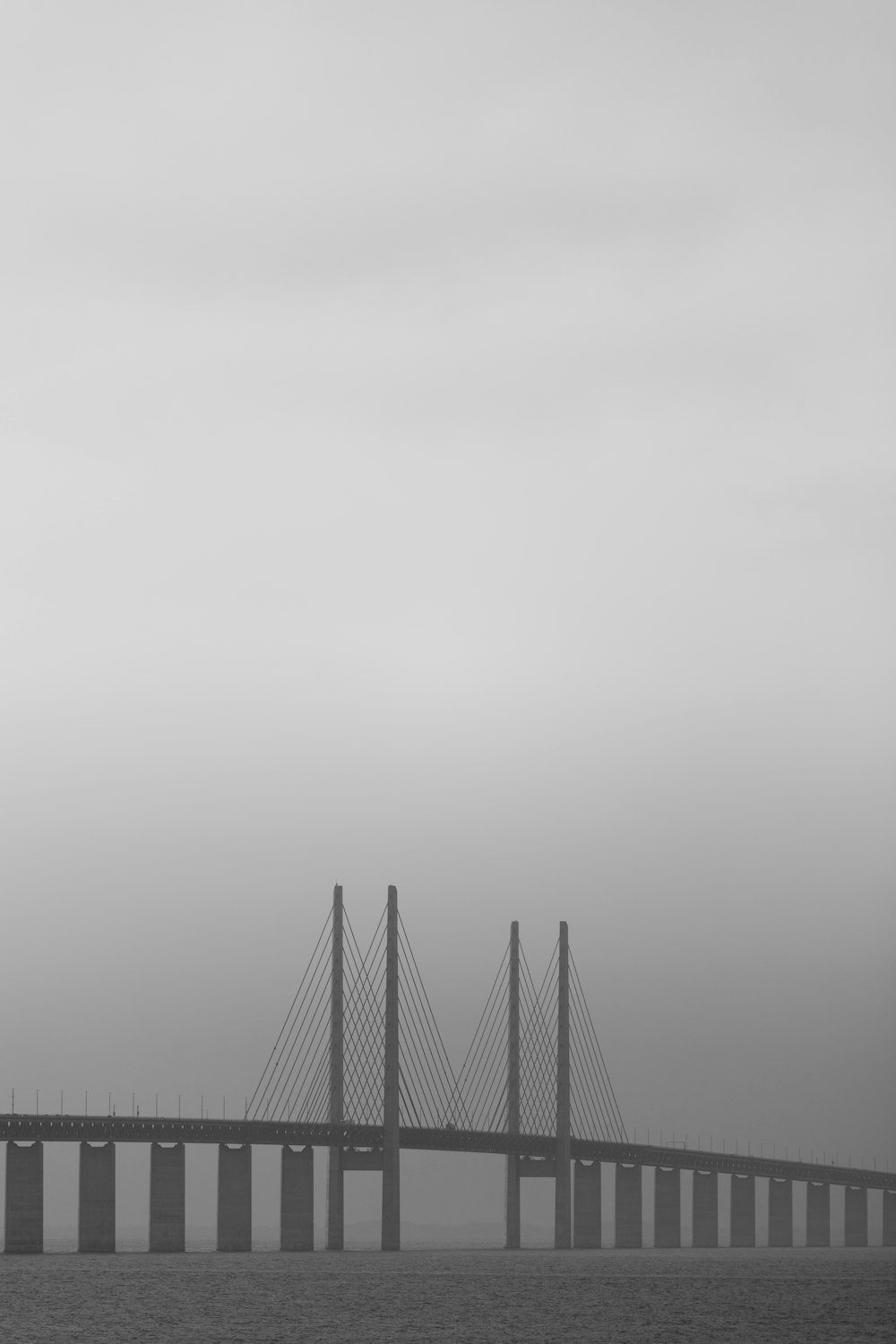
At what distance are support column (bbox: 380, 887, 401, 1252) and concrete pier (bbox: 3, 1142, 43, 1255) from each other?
47.7 feet

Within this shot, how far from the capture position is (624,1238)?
414 feet

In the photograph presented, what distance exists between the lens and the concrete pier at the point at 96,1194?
88625mm

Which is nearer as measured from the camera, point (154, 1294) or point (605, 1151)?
point (154, 1294)

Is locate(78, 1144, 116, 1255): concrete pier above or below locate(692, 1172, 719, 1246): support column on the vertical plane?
above

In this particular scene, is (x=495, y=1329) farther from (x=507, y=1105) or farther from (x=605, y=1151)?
(x=605, y=1151)

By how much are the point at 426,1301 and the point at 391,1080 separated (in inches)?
1303

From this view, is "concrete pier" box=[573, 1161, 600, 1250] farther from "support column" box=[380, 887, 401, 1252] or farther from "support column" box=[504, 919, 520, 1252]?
"support column" box=[380, 887, 401, 1252]

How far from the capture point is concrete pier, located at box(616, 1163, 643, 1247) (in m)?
126

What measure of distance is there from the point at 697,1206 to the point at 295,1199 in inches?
1958

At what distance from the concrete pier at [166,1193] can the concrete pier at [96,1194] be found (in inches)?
88.1

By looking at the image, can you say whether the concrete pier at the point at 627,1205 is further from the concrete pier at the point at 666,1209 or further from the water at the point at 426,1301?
the water at the point at 426,1301

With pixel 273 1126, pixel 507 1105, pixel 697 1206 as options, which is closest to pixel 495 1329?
pixel 273 1126

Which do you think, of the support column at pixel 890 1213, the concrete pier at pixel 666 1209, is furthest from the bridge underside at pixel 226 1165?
the support column at pixel 890 1213

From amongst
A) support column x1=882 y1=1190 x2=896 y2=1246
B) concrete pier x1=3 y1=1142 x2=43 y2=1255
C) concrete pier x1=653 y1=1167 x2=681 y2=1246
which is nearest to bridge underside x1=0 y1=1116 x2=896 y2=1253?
concrete pier x1=3 y1=1142 x2=43 y2=1255
